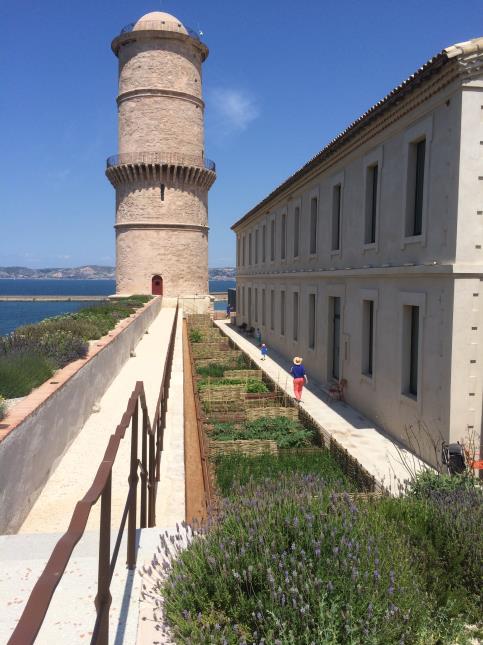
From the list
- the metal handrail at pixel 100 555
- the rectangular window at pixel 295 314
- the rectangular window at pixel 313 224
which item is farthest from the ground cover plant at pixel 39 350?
the rectangular window at pixel 313 224

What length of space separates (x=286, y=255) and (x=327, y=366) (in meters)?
7.39

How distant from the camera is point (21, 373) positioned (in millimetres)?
8500

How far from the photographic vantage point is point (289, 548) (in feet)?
12.3

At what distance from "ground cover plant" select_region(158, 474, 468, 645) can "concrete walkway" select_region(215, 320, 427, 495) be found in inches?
146

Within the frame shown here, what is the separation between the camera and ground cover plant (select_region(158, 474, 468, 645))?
3.14 metres

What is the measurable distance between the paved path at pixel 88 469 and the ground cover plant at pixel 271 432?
152 cm

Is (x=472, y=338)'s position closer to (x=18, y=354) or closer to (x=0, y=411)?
(x=0, y=411)

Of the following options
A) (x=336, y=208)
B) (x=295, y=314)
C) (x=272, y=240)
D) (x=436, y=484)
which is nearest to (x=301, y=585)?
(x=436, y=484)

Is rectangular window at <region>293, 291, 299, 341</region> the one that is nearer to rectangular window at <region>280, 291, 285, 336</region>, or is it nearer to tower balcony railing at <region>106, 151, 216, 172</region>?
rectangular window at <region>280, 291, 285, 336</region>

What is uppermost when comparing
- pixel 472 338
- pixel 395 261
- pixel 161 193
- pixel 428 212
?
pixel 161 193

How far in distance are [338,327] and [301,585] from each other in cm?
1316

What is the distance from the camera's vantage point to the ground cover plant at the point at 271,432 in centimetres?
1034

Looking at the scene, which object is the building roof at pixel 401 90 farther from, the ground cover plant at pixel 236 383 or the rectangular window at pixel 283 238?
the ground cover plant at pixel 236 383

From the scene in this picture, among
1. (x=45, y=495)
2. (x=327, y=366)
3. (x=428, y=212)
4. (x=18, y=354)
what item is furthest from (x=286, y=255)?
(x=45, y=495)
